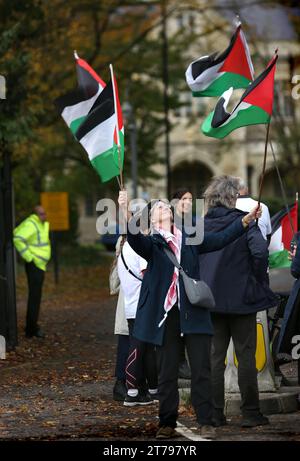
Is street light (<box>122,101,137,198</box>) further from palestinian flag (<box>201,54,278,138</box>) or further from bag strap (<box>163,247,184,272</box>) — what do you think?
bag strap (<box>163,247,184,272</box>)

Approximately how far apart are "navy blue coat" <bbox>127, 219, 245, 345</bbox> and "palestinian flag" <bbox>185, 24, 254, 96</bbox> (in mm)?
3451

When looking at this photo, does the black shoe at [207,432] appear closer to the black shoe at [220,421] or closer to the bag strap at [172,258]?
the black shoe at [220,421]

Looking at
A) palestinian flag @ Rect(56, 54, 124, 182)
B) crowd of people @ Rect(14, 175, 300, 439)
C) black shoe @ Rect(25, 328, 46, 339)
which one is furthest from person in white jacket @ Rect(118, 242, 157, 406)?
black shoe @ Rect(25, 328, 46, 339)

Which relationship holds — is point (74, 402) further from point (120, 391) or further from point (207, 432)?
point (207, 432)

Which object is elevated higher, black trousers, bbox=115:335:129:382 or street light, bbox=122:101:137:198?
street light, bbox=122:101:137:198

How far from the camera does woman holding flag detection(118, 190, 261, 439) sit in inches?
350

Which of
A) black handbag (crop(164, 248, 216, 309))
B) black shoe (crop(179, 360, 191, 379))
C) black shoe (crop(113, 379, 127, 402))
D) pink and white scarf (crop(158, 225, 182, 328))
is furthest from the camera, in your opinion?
black shoe (crop(179, 360, 191, 379))

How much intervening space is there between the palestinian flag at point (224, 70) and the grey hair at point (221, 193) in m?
2.80

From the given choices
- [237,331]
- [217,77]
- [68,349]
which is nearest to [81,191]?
[68,349]

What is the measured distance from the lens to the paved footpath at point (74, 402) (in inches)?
360

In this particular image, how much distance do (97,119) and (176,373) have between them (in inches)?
128

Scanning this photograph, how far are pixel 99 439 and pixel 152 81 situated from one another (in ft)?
111

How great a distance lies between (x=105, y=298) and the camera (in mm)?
24312

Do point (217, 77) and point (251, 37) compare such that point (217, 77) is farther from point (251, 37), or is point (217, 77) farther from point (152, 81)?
point (152, 81)
